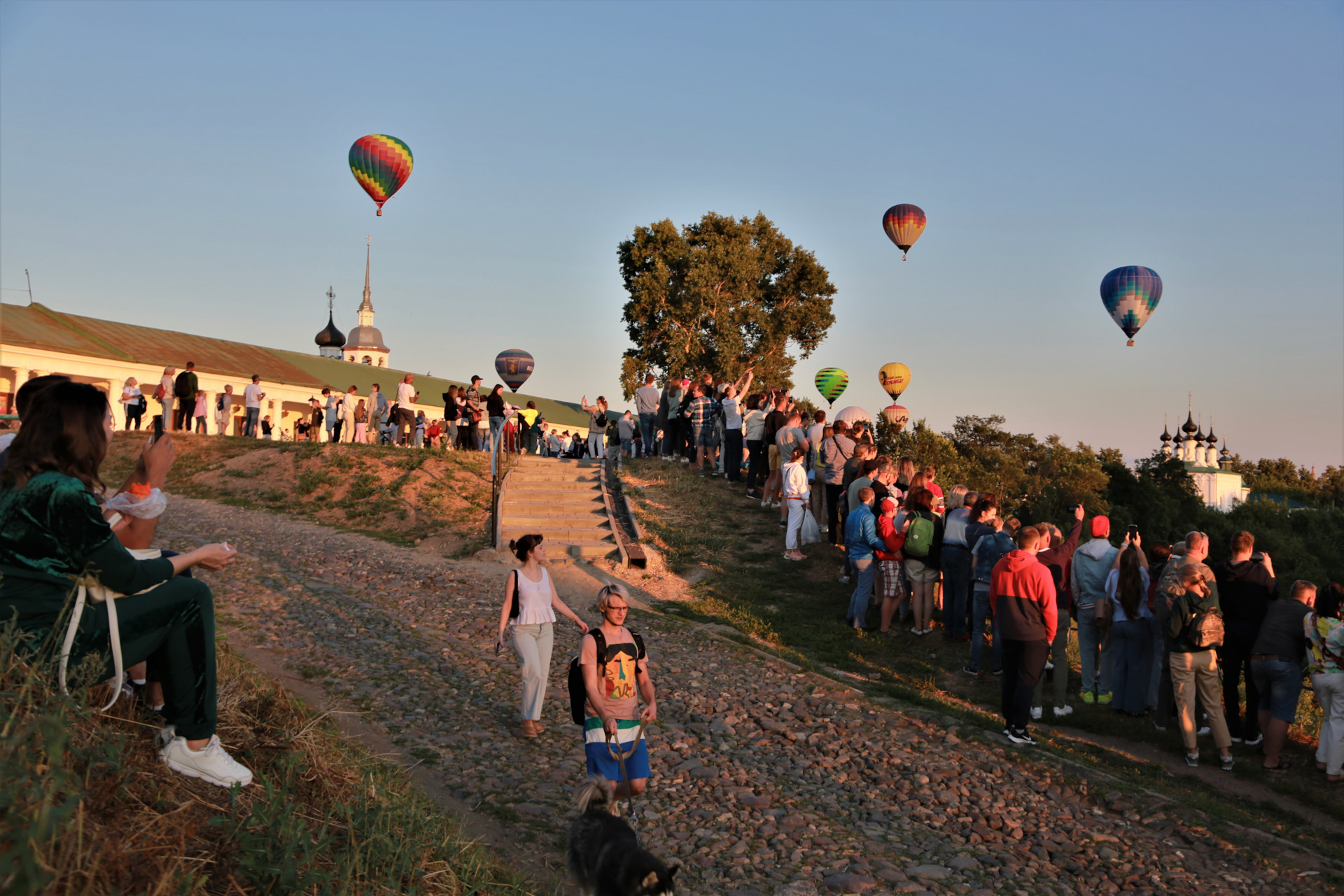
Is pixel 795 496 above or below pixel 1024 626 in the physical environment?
above

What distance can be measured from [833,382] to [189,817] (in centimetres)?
3833

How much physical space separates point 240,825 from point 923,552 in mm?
9749

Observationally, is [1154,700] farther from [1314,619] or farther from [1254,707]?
[1314,619]

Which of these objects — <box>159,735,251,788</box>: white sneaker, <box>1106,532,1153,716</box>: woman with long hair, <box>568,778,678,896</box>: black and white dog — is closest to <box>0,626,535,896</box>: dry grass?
<box>159,735,251,788</box>: white sneaker

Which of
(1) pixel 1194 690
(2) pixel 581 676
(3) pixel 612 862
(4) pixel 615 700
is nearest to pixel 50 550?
(3) pixel 612 862

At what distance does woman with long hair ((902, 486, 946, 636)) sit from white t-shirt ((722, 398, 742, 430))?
7.13 meters

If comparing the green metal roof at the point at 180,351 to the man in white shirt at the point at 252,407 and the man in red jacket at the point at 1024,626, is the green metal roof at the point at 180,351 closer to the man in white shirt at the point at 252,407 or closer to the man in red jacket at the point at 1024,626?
the man in white shirt at the point at 252,407

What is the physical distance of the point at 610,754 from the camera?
5.45 m

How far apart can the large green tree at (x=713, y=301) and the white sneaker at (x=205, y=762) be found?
3953 centimetres

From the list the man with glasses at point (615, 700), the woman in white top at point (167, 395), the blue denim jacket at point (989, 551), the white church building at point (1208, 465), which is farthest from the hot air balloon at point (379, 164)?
the white church building at point (1208, 465)

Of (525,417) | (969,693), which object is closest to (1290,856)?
(969,693)

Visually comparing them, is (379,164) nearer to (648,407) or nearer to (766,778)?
(648,407)

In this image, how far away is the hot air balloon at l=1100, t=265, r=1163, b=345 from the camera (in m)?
24.4

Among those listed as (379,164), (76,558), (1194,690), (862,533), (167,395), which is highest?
(379,164)
